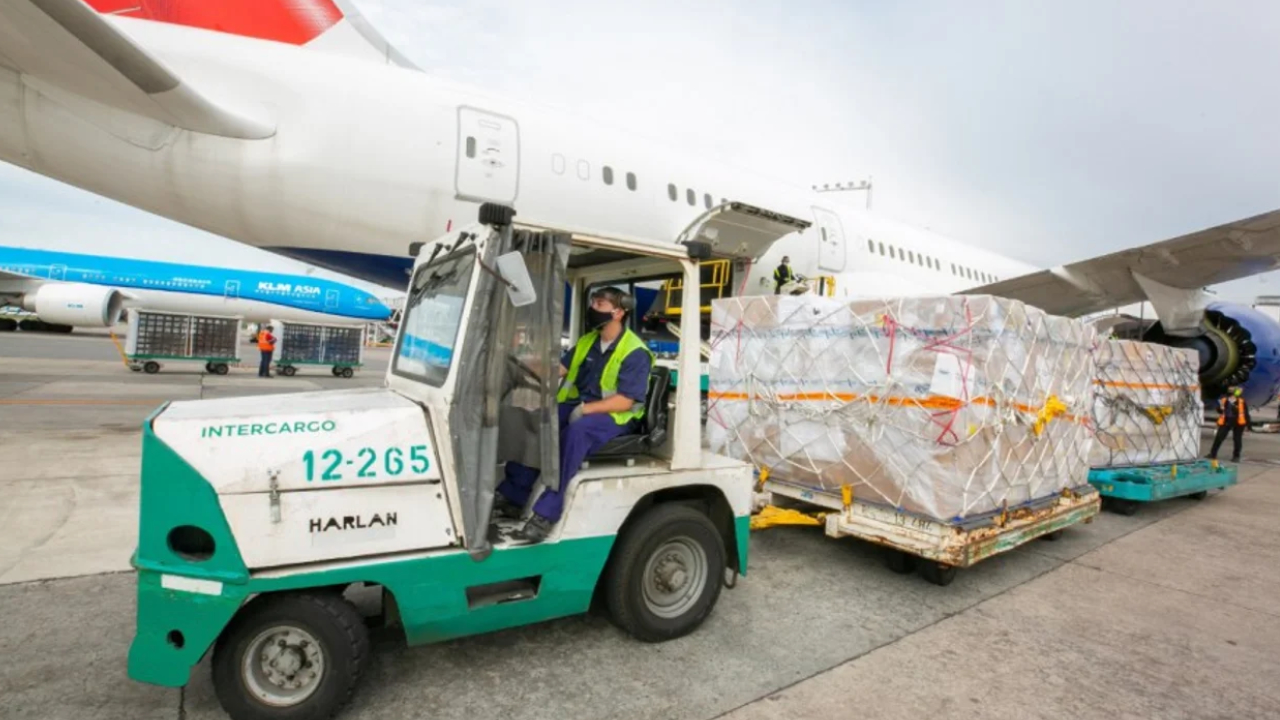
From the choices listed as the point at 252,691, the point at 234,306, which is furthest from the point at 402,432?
the point at 234,306

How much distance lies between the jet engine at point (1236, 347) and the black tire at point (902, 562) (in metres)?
9.90

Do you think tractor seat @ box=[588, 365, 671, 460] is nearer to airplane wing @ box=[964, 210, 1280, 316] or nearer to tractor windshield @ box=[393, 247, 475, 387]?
tractor windshield @ box=[393, 247, 475, 387]

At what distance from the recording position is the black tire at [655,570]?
11.0 ft

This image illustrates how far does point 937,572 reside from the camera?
461cm

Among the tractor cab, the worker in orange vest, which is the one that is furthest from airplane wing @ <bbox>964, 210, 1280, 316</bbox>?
the worker in orange vest

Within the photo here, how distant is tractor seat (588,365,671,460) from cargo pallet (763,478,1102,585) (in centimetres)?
177

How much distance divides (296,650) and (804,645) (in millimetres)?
2523

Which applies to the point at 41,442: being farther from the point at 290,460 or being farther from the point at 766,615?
the point at 766,615

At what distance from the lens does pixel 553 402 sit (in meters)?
3.06

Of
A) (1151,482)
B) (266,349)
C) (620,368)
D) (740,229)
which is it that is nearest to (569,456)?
(620,368)

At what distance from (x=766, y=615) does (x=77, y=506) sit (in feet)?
18.1

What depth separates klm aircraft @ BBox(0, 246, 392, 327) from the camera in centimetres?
2827

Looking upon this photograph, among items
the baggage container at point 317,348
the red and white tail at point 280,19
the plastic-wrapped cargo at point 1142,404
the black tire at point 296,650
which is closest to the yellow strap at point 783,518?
the black tire at point 296,650

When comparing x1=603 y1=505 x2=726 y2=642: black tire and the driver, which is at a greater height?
the driver
